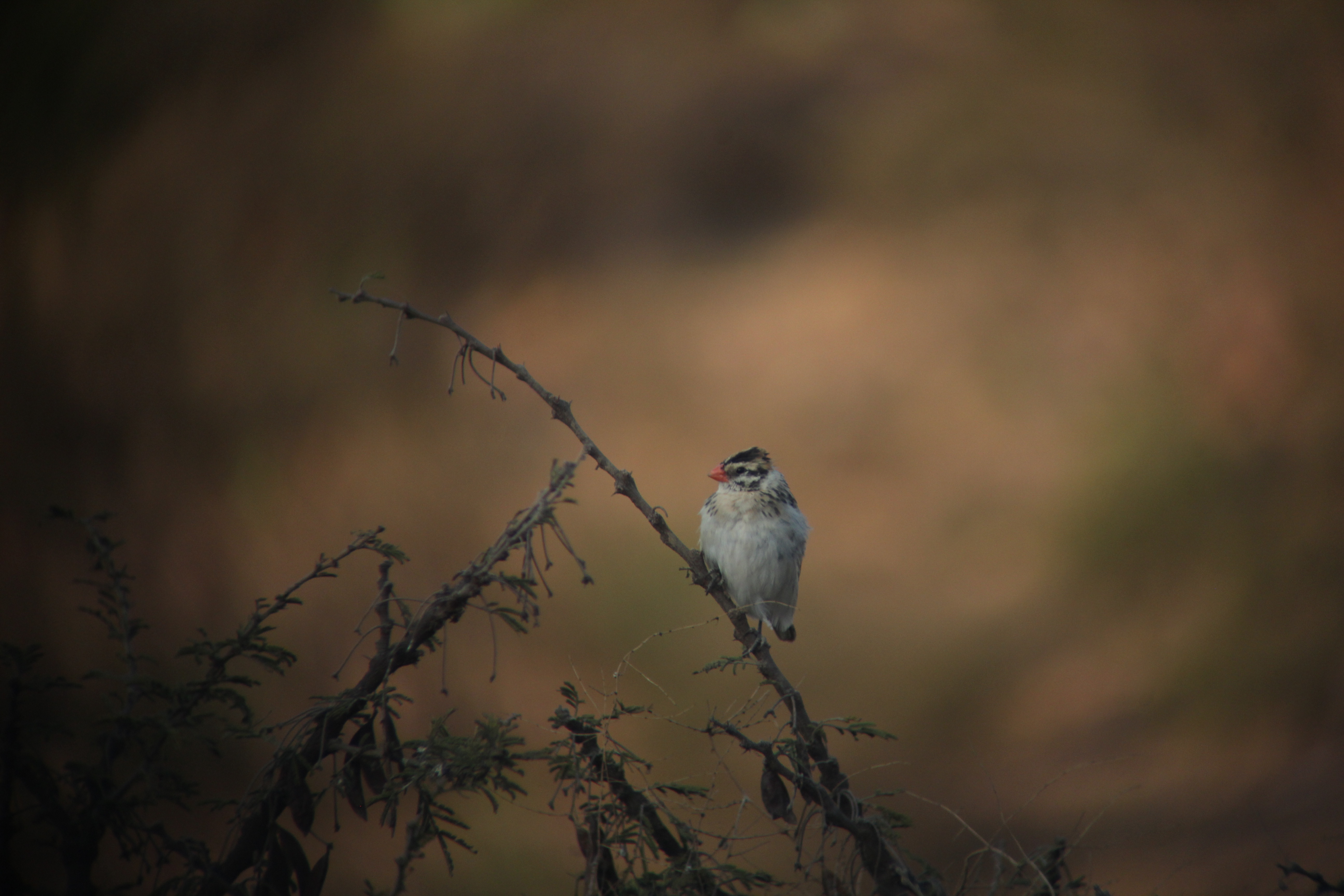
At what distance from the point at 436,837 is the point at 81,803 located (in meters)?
0.37

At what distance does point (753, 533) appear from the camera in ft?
6.74

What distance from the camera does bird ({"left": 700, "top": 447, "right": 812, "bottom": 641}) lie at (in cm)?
205

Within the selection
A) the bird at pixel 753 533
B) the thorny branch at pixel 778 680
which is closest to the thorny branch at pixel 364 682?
the thorny branch at pixel 778 680

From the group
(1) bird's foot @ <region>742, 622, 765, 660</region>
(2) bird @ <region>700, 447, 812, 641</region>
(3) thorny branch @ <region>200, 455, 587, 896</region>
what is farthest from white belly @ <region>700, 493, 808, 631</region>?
(3) thorny branch @ <region>200, 455, 587, 896</region>

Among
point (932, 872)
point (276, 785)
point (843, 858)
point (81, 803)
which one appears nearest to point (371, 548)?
point (276, 785)

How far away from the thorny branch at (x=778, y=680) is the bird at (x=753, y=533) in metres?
0.63

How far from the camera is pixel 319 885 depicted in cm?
→ 105

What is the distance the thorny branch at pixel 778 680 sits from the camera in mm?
1057

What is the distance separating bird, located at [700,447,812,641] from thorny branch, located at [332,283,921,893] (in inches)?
24.9

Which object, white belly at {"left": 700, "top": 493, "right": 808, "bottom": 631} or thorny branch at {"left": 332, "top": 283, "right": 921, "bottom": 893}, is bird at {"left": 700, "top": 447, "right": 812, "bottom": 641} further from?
thorny branch at {"left": 332, "top": 283, "right": 921, "bottom": 893}

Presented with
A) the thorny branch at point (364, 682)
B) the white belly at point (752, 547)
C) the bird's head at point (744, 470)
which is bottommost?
the thorny branch at point (364, 682)

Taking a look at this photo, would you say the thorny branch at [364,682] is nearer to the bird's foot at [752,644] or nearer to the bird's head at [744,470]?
the bird's foot at [752,644]

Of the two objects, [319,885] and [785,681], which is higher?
[785,681]

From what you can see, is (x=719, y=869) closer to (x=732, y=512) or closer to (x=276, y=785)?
(x=276, y=785)
